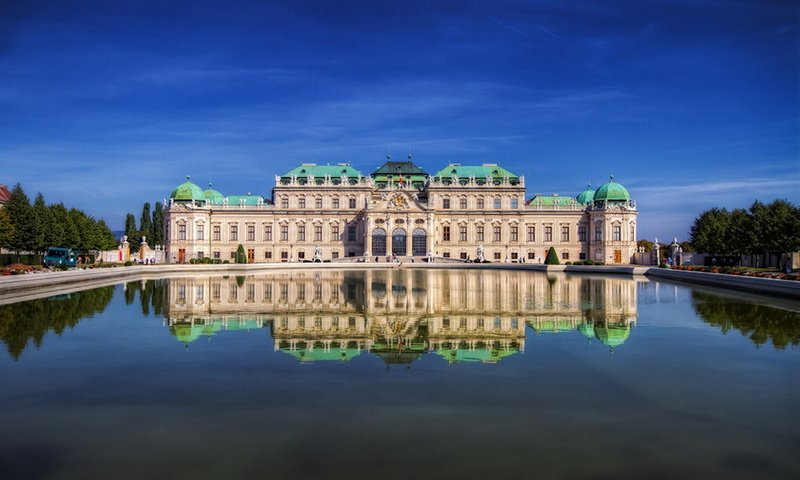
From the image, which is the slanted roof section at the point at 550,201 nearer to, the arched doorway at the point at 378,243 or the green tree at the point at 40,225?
the arched doorway at the point at 378,243

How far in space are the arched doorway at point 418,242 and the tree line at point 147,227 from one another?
42292 mm

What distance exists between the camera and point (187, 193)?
84.4 m

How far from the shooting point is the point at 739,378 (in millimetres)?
12930

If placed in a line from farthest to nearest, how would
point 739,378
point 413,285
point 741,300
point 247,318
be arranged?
point 413,285
point 741,300
point 247,318
point 739,378

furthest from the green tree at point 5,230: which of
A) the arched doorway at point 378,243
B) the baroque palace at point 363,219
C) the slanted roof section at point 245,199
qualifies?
the arched doorway at point 378,243

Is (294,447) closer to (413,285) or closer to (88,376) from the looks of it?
(88,376)

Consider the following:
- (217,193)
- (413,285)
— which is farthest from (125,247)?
(413,285)

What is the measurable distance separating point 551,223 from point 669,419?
257 ft

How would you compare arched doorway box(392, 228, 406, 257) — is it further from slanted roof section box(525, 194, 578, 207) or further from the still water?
the still water

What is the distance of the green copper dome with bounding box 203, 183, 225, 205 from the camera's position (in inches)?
3501

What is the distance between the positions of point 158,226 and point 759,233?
84.5m

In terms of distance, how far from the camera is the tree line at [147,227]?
315ft

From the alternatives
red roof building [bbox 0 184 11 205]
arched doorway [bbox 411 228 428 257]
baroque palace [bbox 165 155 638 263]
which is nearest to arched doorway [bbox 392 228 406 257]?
arched doorway [bbox 411 228 428 257]

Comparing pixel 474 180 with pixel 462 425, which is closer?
pixel 462 425
